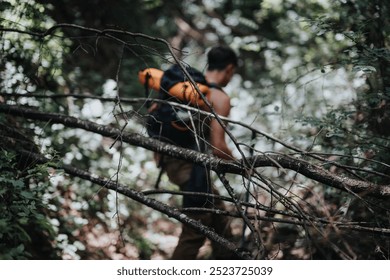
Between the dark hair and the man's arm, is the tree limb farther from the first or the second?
the dark hair

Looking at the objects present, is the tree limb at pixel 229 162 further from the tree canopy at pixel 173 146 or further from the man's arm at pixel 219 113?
the man's arm at pixel 219 113

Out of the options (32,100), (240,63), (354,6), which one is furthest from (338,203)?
(240,63)

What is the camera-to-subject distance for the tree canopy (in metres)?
2.55

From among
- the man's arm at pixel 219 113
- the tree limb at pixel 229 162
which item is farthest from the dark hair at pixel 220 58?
the tree limb at pixel 229 162

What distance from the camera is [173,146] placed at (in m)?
3.21

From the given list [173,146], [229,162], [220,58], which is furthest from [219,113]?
[229,162]

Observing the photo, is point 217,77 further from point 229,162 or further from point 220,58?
point 229,162

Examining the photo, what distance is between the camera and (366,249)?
144 inches

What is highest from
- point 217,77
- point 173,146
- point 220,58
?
point 220,58

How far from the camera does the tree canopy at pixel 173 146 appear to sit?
2.55 metres

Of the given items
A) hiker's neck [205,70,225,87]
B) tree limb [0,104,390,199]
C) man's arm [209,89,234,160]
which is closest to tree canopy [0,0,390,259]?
tree limb [0,104,390,199]

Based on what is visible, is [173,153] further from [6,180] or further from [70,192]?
[70,192]

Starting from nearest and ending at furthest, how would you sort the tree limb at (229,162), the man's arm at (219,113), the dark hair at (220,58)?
the tree limb at (229,162)
the man's arm at (219,113)
the dark hair at (220,58)

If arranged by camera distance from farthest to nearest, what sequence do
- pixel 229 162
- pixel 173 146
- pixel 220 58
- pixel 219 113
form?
pixel 220 58 → pixel 219 113 → pixel 173 146 → pixel 229 162
